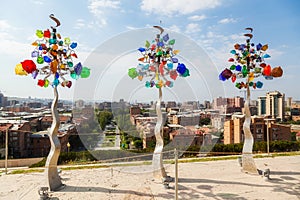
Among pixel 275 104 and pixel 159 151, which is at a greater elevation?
pixel 275 104

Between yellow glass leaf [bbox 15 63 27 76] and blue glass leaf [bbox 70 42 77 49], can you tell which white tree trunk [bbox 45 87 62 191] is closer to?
yellow glass leaf [bbox 15 63 27 76]

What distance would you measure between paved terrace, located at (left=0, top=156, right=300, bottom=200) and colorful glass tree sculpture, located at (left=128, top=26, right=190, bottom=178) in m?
0.79

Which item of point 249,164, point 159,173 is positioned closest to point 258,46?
point 249,164

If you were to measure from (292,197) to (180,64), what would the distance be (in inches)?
139

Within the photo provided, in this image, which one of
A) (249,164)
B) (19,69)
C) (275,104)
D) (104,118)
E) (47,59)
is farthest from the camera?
(275,104)

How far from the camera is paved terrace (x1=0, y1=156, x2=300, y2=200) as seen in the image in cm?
430

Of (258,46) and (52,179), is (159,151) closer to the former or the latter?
(52,179)

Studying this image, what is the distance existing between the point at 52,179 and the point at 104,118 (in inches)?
246

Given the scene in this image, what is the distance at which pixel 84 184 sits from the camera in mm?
5012

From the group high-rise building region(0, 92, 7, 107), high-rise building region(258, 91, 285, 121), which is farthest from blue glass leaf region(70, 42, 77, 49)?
high-rise building region(258, 91, 285, 121)

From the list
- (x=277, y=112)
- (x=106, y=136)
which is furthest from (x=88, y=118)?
(x=277, y=112)

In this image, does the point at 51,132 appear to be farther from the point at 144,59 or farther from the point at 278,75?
the point at 278,75

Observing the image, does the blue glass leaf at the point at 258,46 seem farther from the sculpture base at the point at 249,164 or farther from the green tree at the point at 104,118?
the green tree at the point at 104,118

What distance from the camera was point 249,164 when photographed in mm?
5730
